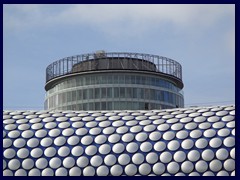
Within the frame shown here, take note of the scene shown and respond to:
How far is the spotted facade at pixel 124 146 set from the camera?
3262 cm

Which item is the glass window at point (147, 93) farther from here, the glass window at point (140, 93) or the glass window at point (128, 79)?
the glass window at point (128, 79)

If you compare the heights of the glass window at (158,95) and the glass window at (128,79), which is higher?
the glass window at (128,79)

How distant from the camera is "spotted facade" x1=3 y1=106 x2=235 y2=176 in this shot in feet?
107

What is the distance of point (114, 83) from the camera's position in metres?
68.2

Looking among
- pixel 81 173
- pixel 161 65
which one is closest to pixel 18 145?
pixel 81 173

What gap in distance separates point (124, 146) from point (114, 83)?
3429 cm

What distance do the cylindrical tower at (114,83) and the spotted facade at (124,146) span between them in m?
29.3

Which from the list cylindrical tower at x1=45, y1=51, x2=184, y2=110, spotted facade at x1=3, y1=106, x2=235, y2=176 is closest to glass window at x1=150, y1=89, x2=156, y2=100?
cylindrical tower at x1=45, y1=51, x2=184, y2=110

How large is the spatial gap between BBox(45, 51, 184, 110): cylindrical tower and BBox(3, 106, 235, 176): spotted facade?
2931 centimetres

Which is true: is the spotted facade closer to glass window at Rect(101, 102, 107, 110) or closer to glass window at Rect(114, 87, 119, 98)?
glass window at Rect(101, 102, 107, 110)

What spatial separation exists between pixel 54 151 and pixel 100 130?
4215 mm

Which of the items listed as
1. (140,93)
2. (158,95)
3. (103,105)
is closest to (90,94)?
(103,105)

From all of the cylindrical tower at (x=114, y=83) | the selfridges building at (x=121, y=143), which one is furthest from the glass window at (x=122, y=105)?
the selfridges building at (x=121, y=143)
